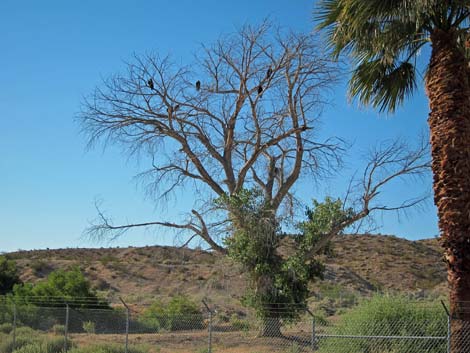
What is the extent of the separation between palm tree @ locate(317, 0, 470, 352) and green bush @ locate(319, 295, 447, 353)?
4.10 metres

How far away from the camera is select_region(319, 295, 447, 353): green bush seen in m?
17.5

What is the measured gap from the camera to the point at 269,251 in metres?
23.9

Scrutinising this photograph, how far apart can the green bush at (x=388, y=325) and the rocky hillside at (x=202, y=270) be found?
24.8 meters

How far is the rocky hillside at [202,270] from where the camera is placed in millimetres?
51344

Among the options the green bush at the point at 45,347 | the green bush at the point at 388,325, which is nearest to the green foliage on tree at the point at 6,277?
the green bush at the point at 45,347

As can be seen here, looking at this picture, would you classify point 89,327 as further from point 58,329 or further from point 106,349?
point 106,349

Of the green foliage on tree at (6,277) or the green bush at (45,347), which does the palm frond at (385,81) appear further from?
the green foliage on tree at (6,277)

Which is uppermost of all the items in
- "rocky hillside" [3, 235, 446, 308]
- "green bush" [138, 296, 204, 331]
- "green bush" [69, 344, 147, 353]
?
"rocky hillside" [3, 235, 446, 308]

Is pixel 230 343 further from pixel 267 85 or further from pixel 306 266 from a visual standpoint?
pixel 267 85

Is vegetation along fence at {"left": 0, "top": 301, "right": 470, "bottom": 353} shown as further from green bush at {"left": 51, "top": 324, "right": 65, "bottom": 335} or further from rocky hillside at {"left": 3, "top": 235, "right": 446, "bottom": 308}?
rocky hillside at {"left": 3, "top": 235, "right": 446, "bottom": 308}

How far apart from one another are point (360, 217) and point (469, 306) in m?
10.5

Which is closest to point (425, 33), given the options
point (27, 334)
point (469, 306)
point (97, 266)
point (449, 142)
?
point (449, 142)

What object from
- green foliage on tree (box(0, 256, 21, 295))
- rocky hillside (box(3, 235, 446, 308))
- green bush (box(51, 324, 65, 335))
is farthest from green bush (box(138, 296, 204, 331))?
green foliage on tree (box(0, 256, 21, 295))

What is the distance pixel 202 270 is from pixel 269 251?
36.1 meters
